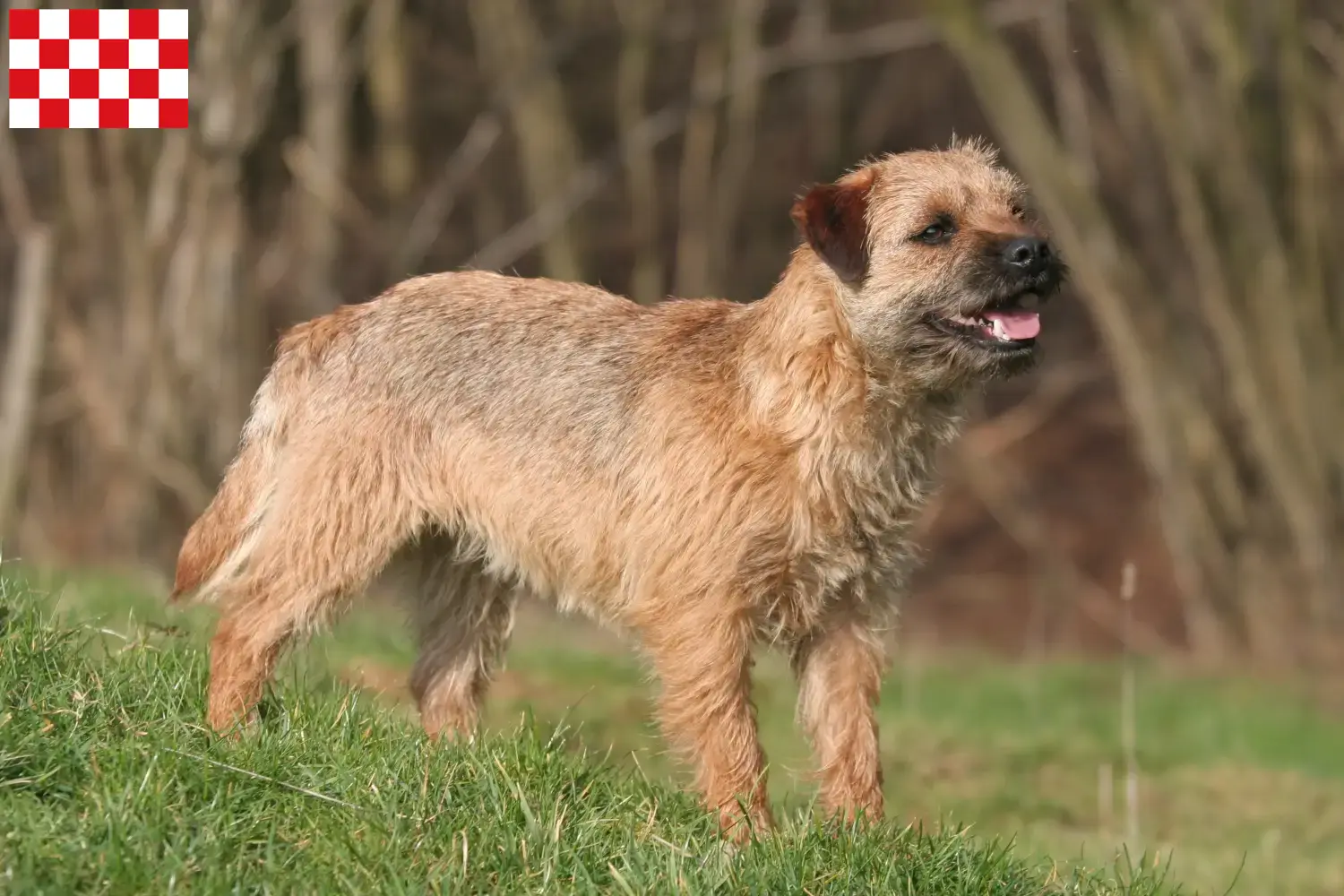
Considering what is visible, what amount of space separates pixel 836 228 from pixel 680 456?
2.58 ft

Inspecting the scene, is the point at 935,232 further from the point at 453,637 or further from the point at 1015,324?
the point at 453,637

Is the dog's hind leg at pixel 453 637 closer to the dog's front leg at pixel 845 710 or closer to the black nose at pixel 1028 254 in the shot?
the dog's front leg at pixel 845 710

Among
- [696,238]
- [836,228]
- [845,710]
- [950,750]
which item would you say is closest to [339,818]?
[845,710]

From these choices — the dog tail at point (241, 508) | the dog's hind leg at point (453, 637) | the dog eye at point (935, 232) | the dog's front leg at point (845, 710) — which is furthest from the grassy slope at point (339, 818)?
the dog eye at point (935, 232)

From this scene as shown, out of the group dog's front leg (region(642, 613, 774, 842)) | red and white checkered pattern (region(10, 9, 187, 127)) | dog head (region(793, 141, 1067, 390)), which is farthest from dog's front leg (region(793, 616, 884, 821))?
red and white checkered pattern (region(10, 9, 187, 127))

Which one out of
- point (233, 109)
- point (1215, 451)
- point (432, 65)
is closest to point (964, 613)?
point (1215, 451)

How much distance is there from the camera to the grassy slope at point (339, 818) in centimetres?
365

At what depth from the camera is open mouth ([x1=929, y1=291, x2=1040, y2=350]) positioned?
4715 mm

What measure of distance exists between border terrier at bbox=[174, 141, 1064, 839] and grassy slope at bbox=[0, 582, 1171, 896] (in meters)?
0.26

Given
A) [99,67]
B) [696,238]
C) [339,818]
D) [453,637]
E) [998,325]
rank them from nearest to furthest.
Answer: [339,818]
[998,325]
[453,637]
[99,67]
[696,238]

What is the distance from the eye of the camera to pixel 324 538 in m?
5.29

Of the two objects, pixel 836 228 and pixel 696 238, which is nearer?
pixel 836 228

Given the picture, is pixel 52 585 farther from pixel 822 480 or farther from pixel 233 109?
pixel 233 109

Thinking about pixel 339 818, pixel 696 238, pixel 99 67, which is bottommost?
pixel 339 818
